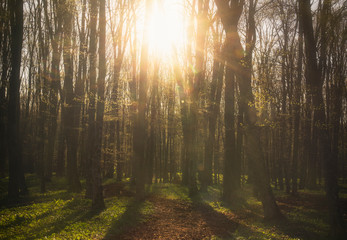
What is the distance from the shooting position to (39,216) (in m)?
9.90

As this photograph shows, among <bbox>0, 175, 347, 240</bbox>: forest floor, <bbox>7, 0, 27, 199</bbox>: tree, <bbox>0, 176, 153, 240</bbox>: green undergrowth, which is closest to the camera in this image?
<bbox>0, 176, 153, 240</bbox>: green undergrowth

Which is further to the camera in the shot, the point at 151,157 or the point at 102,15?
the point at 151,157

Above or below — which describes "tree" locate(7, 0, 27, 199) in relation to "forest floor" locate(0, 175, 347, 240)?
above

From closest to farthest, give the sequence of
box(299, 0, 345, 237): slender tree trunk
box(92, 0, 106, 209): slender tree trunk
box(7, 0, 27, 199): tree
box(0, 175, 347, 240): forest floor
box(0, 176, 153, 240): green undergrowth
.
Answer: box(0, 176, 153, 240): green undergrowth → box(0, 175, 347, 240): forest floor → box(299, 0, 345, 237): slender tree trunk → box(92, 0, 106, 209): slender tree trunk → box(7, 0, 27, 199): tree

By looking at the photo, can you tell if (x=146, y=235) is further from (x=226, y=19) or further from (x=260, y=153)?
(x=226, y=19)

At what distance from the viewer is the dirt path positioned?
8.91m

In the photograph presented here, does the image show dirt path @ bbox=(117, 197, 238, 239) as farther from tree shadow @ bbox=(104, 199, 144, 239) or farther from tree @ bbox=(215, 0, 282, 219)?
tree @ bbox=(215, 0, 282, 219)

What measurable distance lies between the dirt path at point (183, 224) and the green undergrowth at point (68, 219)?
1.88 ft

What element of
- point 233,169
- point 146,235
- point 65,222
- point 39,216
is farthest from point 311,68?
point 39,216

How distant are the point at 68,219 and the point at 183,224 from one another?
4577 millimetres

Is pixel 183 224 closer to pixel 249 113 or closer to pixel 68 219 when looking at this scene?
pixel 68 219

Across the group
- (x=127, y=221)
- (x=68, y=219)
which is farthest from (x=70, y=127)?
(x=127, y=221)

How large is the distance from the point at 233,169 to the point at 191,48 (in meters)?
10.5

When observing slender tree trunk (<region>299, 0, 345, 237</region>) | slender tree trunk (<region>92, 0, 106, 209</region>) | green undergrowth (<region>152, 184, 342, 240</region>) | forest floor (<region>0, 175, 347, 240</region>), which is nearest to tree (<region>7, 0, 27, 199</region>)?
forest floor (<region>0, 175, 347, 240</region>)
